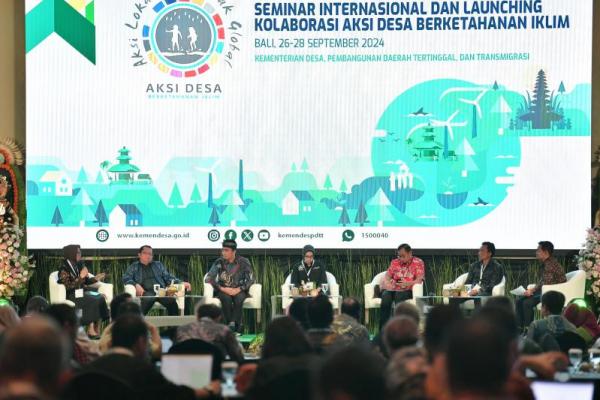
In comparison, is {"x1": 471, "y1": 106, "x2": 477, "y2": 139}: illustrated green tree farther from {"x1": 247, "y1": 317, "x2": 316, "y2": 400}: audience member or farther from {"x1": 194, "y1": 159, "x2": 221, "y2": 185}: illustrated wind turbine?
{"x1": 247, "y1": 317, "x2": 316, "y2": 400}: audience member

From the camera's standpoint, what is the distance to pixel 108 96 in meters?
11.9

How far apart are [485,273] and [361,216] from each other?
56.7 inches

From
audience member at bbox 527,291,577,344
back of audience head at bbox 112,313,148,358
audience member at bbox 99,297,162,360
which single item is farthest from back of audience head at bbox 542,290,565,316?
back of audience head at bbox 112,313,148,358

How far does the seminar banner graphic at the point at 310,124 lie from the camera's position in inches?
459

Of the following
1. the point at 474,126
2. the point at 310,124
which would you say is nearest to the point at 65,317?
the point at 310,124

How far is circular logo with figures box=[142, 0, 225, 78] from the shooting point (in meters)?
11.9

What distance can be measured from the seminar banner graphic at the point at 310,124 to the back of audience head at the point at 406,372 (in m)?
7.38

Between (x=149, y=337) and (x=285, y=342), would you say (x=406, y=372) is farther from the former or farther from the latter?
(x=149, y=337)

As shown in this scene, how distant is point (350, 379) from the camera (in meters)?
2.92

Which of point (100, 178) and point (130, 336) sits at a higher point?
point (100, 178)

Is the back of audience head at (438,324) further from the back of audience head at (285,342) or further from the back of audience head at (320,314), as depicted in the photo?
the back of audience head at (320,314)

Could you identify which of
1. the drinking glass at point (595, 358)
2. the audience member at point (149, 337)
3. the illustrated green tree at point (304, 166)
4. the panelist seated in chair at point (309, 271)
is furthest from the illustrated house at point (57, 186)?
the drinking glass at point (595, 358)

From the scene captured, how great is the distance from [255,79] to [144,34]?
1260 millimetres

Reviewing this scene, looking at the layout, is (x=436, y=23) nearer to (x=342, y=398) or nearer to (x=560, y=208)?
(x=560, y=208)
